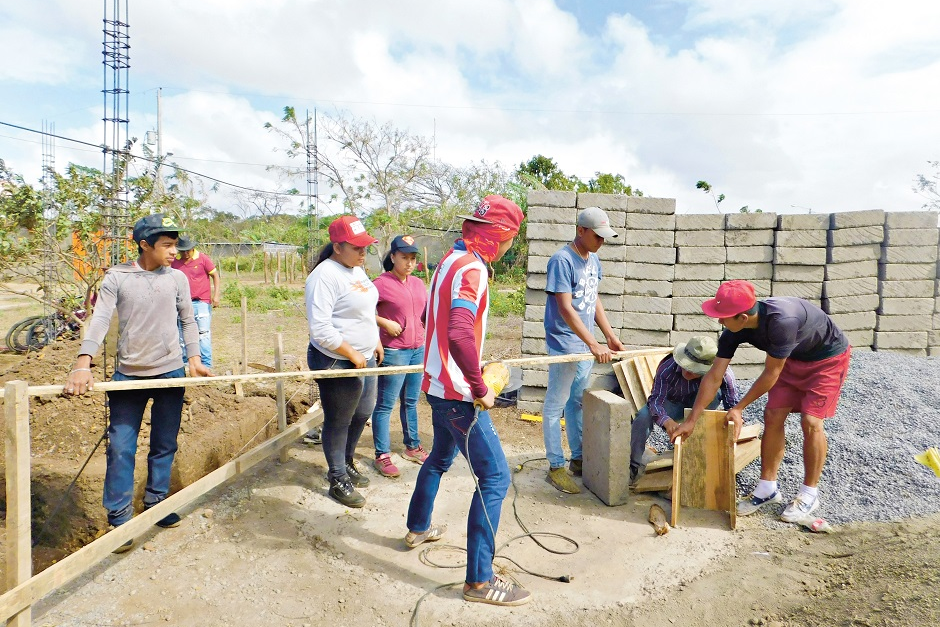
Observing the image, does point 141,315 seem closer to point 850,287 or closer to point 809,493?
point 809,493

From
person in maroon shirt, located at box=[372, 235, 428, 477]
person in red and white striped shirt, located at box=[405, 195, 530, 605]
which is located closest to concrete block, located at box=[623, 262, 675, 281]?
person in maroon shirt, located at box=[372, 235, 428, 477]

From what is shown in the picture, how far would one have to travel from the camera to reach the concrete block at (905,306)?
6980mm

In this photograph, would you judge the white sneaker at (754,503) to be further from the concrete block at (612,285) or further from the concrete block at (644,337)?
the concrete block at (612,285)

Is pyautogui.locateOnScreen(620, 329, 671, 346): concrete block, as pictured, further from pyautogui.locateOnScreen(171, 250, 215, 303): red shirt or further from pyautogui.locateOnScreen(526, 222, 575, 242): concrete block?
pyautogui.locateOnScreen(171, 250, 215, 303): red shirt

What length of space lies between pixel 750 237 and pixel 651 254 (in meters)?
1.11

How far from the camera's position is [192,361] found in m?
3.83

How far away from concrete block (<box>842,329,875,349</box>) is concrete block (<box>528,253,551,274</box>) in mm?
3585

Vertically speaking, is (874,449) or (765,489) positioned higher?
(874,449)

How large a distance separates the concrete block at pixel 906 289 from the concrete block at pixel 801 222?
3.33 ft

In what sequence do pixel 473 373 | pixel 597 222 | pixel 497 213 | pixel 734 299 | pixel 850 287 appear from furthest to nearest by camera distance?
pixel 850 287, pixel 597 222, pixel 734 299, pixel 497 213, pixel 473 373

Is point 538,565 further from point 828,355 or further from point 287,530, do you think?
point 828,355

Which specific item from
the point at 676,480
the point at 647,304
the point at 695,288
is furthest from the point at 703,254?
the point at 676,480

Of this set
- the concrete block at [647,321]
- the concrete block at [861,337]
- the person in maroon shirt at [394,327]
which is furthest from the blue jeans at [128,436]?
the concrete block at [861,337]

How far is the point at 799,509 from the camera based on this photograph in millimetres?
4168
